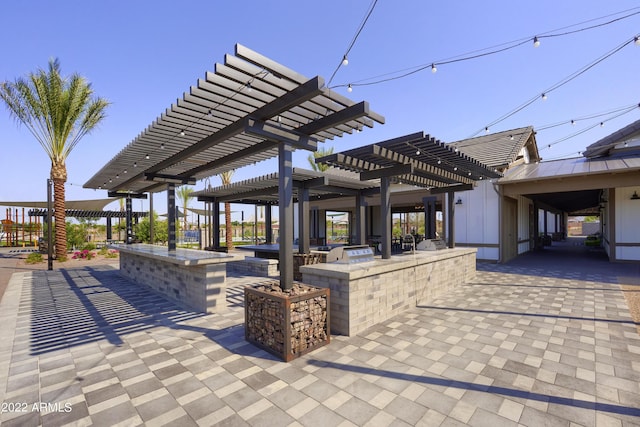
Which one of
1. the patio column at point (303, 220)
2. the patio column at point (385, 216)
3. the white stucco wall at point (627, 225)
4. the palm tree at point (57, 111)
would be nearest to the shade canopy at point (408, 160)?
the patio column at point (385, 216)

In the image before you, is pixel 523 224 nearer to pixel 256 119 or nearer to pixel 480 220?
pixel 480 220

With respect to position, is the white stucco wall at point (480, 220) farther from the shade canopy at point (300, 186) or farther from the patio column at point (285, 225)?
the patio column at point (285, 225)

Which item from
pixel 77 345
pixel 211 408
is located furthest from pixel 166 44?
pixel 211 408

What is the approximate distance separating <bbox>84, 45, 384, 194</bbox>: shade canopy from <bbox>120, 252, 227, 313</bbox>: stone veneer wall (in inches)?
84.7

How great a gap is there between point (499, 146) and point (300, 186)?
33.7 feet

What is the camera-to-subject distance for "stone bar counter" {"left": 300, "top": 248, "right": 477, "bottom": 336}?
409 centimetres

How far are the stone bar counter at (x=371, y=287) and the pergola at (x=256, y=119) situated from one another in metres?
0.74

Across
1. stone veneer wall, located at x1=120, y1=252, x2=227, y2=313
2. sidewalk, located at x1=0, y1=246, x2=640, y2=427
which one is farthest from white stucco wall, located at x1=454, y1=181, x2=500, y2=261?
stone veneer wall, located at x1=120, y1=252, x2=227, y2=313

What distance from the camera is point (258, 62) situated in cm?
268

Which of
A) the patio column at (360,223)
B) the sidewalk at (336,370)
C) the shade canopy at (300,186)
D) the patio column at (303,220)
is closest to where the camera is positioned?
the sidewalk at (336,370)

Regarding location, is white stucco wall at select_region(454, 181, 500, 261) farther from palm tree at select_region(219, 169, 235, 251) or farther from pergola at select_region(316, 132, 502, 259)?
palm tree at select_region(219, 169, 235, 251)

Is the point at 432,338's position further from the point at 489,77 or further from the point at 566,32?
the point at 489,77

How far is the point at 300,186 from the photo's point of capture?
8.55m

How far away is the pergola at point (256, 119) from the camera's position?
3.00 meters
